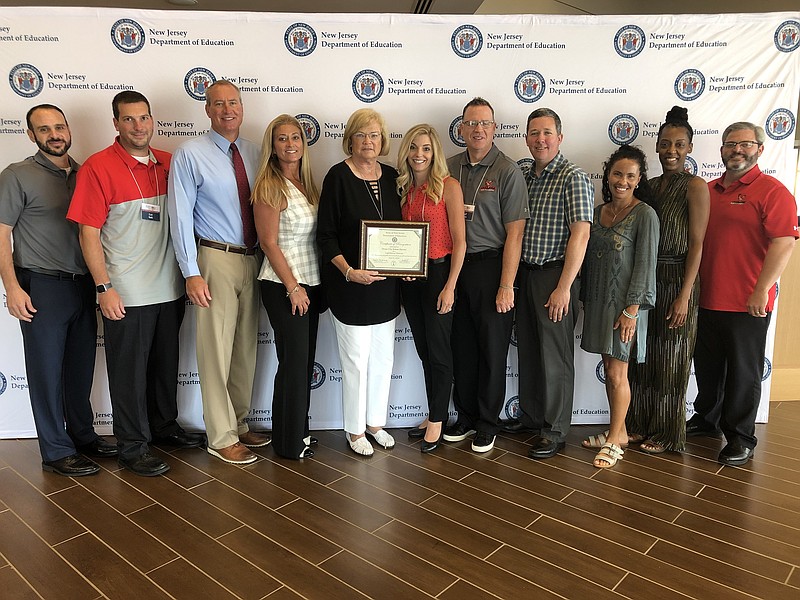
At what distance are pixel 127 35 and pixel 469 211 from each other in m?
2.16

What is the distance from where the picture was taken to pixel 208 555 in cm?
224

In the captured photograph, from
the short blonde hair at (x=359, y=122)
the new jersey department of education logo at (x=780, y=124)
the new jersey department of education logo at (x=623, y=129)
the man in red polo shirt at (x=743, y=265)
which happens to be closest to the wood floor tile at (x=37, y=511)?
the short blonde hair at (x=359, y=122)

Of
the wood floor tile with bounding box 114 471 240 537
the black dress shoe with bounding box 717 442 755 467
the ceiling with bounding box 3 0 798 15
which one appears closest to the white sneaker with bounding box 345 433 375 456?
the wood floor tile with bounding box 114 471 240 537

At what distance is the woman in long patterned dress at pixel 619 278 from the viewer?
291 centimetres

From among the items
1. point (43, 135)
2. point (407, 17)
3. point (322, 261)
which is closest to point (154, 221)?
point (43, 135)

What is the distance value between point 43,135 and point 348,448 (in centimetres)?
225

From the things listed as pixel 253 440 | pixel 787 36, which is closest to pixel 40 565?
pixel 253 440

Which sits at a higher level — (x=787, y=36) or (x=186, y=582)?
(x=787, y=36)

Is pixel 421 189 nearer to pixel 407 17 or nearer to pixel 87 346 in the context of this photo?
pixel 407 17

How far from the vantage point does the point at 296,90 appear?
3352 millimetres

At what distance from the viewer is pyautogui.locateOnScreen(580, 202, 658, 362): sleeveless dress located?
2.90 metres

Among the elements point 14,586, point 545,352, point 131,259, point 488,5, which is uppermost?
point 488,5

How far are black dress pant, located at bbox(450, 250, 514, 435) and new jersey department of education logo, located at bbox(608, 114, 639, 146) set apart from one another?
3.85 feet

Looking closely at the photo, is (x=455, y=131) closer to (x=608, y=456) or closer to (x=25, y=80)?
(x=608, y=456)
